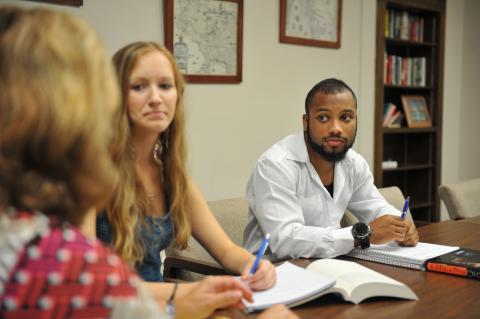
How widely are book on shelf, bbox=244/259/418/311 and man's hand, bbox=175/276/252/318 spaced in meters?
0.05

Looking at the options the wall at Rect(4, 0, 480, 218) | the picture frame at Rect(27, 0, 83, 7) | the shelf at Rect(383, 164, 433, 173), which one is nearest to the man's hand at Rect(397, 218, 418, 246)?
the wall at Rect(4, 0, 480, 218)

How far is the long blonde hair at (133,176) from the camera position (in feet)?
5.12

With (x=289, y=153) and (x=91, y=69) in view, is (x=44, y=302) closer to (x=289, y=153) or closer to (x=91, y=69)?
(x=91, y=69)

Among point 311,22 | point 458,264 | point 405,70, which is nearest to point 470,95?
point 405,70

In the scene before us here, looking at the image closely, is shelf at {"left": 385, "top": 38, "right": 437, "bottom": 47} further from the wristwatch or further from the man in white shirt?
the wristwatch

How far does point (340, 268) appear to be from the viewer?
5.27ft

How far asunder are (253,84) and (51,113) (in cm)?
317

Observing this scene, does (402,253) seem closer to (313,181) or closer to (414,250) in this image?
(414,250)

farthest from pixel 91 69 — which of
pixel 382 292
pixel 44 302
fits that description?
pixel 382 292

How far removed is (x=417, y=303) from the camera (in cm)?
147

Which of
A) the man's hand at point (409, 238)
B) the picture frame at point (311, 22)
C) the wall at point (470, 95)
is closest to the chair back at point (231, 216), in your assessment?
the man's hand at point (409, 238)

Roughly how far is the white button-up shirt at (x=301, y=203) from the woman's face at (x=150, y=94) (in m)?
0.70

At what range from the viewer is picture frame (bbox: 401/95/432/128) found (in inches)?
199

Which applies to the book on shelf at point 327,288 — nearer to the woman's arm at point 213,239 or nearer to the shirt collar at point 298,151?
the woman's arm at point 213,239
